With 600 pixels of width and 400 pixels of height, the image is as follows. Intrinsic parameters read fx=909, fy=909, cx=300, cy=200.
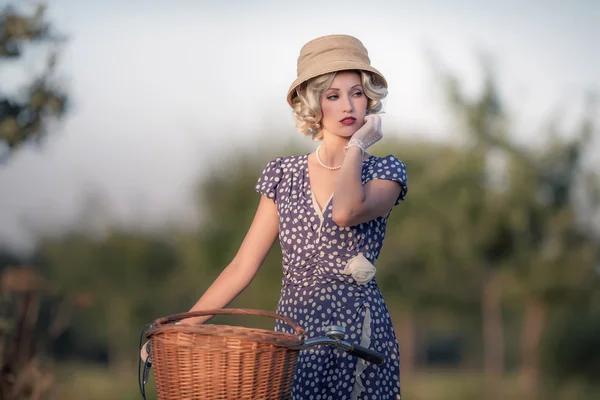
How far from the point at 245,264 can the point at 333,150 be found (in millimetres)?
505

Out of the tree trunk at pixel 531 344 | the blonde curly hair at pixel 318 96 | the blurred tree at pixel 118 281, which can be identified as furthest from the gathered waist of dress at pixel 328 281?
the blurred tree at pixel 118 281

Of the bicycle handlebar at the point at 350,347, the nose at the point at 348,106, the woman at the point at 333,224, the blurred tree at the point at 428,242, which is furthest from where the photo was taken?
the blurred tree at the point at 428,242

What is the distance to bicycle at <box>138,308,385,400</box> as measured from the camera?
7.19ft

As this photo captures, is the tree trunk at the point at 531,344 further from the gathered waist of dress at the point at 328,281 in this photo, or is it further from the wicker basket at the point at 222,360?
the wicker basket at the point at 222,360

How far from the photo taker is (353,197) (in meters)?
2.81

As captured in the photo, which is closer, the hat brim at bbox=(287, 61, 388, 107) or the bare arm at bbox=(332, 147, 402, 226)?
the bare arm at bbox=(332, 147, 402, 226)

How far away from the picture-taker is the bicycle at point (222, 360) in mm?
2191

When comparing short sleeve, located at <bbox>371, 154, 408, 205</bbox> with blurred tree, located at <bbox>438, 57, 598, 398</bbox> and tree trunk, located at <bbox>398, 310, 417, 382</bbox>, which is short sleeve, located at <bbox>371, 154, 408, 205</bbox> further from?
tree trunk, located at <bbox>398, 310, 417, 382</bbox>

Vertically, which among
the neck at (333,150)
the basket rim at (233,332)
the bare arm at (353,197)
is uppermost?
the neck at (333,150)

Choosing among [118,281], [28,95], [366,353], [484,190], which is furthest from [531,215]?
[366,353]

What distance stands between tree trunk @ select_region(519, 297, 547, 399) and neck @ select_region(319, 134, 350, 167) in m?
14.4

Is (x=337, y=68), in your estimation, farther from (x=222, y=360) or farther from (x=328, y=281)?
(x=222, y=360)

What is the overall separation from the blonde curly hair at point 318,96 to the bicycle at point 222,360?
1.09 metres

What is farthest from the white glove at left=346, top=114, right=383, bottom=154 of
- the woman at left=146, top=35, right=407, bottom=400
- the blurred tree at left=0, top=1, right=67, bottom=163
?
the blurred tree at left=0, top=1, right=67, bottom=163
